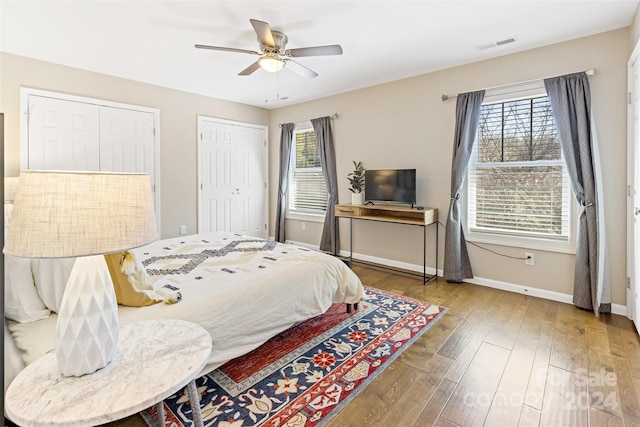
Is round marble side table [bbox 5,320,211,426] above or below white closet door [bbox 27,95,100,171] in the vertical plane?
below

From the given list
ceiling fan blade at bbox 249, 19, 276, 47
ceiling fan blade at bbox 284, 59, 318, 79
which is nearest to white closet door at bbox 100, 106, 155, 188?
ceiling fan blade at bbox 284, 59, 318, 79

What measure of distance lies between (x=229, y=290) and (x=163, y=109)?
3.63m

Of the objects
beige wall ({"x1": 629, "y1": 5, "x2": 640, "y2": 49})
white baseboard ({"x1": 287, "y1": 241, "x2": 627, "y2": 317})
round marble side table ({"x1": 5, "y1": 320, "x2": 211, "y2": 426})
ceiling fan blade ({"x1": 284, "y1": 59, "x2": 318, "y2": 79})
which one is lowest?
white baseboard ({"x1": 287, "y1": 241, "x2": 627, "y2": 317})

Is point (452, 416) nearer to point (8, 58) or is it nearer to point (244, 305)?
point (244, 305)

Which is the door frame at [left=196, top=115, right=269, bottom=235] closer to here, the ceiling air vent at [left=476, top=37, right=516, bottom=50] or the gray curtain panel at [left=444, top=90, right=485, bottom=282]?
the gray curtain panel at [left=444, top=90, right=485, bottom=282]

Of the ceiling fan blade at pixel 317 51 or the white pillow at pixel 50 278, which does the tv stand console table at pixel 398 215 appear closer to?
the ceiling fan blade at pixel 317 51

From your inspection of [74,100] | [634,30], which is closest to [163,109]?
[74,100]

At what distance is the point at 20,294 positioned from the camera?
146cm

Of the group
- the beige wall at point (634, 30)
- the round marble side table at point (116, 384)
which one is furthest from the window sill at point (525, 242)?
the round marble side table at point (116, 384)

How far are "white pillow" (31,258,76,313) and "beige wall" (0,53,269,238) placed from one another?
8.93ft

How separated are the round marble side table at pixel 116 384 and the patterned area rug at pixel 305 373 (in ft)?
1.97

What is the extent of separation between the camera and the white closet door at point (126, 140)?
3975 millimetres

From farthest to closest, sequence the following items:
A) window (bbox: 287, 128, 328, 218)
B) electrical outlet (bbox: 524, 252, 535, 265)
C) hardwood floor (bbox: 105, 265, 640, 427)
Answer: window (bbox: 287, 128, 328, 218)
electrical outlet (bbox: 524, 252, 535, 265)
hardwood floor (bbox: 105, 265, 640, 427)

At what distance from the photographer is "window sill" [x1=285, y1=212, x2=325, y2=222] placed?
5293 mm
